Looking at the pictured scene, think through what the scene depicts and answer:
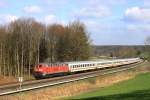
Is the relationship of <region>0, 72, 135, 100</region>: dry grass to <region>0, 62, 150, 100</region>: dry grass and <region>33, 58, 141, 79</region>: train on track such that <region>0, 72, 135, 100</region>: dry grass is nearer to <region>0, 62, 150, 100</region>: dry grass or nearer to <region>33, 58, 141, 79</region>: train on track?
<region>0, 62, 150, 100</region>: dry grass

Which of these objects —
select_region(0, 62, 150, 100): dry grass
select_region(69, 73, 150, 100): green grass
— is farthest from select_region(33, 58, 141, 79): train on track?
select_region(69, 73, 150, 100): green grass

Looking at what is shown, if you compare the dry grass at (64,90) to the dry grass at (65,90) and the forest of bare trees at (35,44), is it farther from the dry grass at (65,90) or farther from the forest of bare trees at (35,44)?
the forest of bare trees at (35,44)

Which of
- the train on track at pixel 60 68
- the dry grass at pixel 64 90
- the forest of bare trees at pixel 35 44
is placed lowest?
A: the dry grass at pixel 64 90

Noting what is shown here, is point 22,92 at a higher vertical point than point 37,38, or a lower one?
lower

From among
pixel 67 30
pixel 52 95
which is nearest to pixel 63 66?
pixel 52 95

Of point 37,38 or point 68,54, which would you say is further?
point 68,54

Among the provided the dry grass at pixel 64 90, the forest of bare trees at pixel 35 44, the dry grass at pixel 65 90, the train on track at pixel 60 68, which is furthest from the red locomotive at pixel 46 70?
the forest of bare trees at pixel 35 44

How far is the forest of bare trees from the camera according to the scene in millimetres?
95312

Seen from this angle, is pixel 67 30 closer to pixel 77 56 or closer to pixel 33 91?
pixel 77 56

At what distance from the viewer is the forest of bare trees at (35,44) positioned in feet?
313

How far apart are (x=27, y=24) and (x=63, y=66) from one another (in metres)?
34.2

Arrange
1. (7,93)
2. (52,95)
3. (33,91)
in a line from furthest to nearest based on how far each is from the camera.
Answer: (52,95), (33,91), (7,93)

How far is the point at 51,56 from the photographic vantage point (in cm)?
11038

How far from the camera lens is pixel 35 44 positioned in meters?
100
